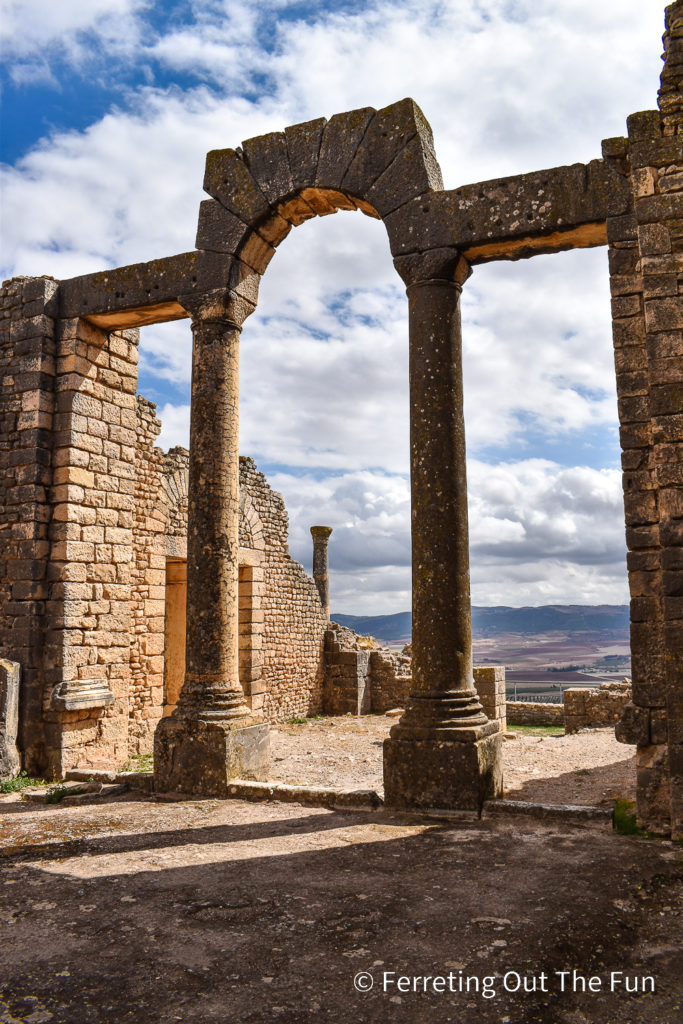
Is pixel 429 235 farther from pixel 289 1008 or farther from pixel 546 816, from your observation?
pixel 289 1008

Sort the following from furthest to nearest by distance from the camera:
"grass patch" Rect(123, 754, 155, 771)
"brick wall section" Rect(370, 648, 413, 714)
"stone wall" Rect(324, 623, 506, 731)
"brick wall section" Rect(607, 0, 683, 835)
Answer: "brick wall section" Rect(370, 648, 413, 714), "stone wall" Rect(324, 623, 506, 731), "grass patch" Rect(123, 754, 155, 771), "brick wall section" Rect(607, 0, 683, 835)

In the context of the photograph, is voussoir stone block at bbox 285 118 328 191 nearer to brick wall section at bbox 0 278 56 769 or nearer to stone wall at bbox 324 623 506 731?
brick wall section at bbox 0 278 56 769

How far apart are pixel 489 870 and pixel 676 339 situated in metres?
3.35

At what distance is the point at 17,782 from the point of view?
6.66 m

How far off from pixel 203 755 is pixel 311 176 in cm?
493

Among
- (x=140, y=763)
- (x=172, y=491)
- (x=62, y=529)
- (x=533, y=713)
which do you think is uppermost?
(x=172, y=491)

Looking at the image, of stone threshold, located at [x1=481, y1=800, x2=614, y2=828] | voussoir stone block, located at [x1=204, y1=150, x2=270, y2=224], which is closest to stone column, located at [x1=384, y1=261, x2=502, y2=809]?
stone threshold, located at [x1=481, y1=800, x2=614, y2=828]

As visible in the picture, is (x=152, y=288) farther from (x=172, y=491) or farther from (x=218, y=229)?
(x=172, y=491)

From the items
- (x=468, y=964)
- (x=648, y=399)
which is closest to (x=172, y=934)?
(x=468, y=964)

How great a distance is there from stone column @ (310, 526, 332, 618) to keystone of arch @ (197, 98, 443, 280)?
1250 centimetres

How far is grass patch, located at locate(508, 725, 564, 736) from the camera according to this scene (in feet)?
44.3

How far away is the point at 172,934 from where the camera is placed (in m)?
3.16

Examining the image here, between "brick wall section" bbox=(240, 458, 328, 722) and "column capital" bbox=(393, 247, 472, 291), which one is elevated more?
"column capital" bbox=(393, 247, 472, 291)

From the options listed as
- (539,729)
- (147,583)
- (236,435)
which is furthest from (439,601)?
(539,729)
